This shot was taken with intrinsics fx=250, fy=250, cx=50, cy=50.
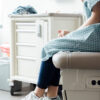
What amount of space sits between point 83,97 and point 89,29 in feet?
1.08

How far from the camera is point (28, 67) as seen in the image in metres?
2.37

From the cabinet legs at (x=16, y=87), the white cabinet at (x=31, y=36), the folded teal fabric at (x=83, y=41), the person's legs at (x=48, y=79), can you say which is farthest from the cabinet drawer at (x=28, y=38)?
the folded teal fabric at (x=83, y=41)

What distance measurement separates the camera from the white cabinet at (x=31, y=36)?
6.99 ft

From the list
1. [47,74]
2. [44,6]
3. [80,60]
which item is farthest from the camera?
[44,6]

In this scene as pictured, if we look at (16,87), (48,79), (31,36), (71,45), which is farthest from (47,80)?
(16,87)

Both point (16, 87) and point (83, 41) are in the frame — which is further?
point (16, 87)

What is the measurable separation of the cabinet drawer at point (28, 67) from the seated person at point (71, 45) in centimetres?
89

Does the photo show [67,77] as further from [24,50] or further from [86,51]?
[24,50]

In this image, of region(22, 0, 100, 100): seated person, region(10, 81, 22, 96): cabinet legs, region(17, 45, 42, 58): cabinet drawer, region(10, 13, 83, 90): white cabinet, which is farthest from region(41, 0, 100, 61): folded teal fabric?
region(10, 81, 22, 96): cabinet legs

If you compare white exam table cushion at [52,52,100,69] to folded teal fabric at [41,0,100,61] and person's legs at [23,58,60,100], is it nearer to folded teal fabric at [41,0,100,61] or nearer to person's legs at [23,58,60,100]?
folded teal fabric at [41,0,100,61]

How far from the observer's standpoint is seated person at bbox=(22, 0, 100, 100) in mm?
1195

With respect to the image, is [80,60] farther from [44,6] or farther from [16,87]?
[44,6]

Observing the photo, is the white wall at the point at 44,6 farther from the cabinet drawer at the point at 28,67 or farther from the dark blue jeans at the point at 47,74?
the dark blue jeans at the point at 47,74

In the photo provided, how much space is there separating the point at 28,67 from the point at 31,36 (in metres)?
0.30
